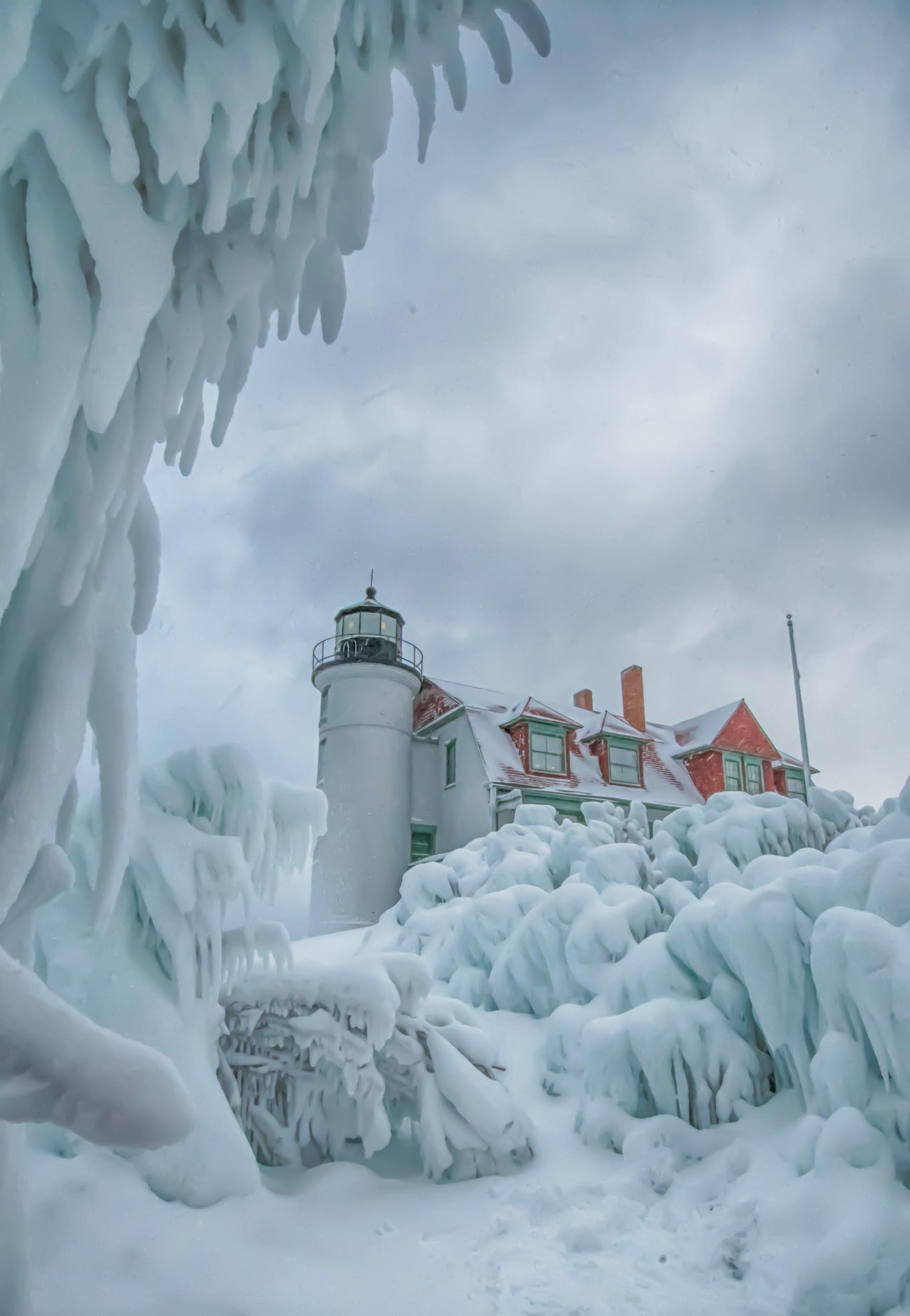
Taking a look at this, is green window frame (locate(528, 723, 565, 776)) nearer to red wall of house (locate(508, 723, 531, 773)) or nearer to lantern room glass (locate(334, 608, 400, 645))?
red wall of house (locate(508, 723, 531, 773))

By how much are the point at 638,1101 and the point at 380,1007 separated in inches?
90.4

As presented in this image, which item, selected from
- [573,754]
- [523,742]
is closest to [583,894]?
[523,742]

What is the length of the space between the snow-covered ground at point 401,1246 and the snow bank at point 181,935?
305 millimetres

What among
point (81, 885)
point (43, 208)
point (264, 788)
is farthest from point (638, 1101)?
point (43, 208)

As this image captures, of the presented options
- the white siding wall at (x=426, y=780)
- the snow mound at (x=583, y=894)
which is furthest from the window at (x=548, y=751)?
the snow mound at (x=583, y=894)

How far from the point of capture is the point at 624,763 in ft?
58.5

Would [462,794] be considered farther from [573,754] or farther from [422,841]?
[573,754]

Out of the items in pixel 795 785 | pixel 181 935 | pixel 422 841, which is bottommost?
pixel 181 935

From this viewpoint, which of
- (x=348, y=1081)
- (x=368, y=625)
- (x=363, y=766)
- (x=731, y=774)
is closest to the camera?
(x=348, y=1081)

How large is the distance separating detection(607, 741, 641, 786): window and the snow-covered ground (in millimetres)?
12498

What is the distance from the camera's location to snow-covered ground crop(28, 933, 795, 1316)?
3574mm

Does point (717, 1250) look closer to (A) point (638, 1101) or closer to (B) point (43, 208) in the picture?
(A) point (638, 1101)

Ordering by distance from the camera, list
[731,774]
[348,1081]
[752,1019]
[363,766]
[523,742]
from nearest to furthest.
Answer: [348,1081], [752,1019], [363,766], [523,742], [731,774]

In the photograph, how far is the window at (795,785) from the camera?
1991 centimetres
